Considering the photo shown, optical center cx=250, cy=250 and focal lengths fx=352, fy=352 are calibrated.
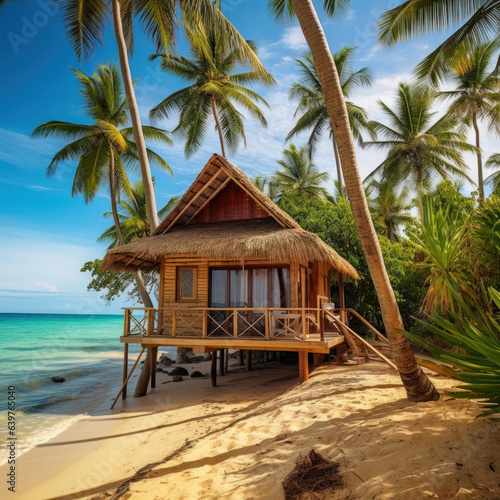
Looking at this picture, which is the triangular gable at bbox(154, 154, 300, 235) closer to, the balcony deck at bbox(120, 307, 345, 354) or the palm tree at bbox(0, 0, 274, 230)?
the palm tree at bbox(0, 0, 274, 230)

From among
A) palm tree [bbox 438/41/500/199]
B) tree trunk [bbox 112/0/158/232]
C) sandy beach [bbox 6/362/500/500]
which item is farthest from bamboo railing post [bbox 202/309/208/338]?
palm tree [bbox 438/41/500/199]

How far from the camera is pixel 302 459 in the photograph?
3979 mm

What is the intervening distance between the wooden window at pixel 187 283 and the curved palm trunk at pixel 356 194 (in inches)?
269

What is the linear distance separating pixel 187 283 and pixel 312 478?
8.02 m

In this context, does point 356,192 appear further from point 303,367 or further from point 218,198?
point 218,198

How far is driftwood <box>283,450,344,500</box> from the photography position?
11.2 feet

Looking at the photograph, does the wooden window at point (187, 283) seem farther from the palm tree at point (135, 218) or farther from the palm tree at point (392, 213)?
the palm tree at point (392, 213)

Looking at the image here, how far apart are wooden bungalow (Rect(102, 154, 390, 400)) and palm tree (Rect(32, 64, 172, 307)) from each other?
3.97m

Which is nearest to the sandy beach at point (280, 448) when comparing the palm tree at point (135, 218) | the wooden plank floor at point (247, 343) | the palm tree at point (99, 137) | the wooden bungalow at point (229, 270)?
the wooden plank floor at point (247, 343)

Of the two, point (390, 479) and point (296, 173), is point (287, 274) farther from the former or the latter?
A: point (296, 173)

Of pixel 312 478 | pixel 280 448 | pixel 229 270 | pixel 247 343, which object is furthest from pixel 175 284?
pixel 312 478

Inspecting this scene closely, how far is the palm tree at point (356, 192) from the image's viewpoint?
195 inches

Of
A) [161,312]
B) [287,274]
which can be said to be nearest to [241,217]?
[287,274]

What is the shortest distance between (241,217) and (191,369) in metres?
8.46
